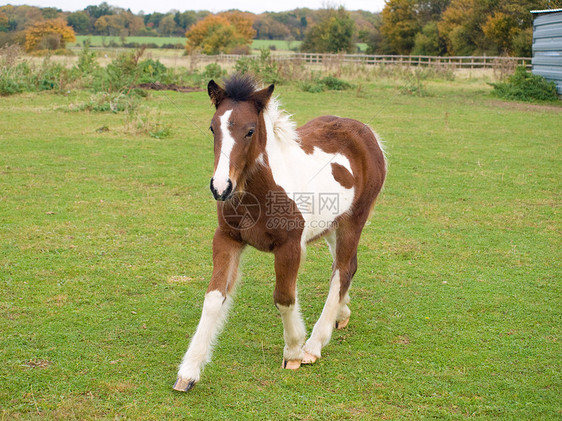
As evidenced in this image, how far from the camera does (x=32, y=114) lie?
15.6 meters

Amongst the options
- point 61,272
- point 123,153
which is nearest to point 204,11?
point 123,153

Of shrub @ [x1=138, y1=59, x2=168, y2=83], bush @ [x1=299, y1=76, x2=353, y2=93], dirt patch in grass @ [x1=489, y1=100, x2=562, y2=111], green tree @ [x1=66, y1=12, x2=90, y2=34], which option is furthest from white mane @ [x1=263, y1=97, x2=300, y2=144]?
green tree @ [x1=66, y1=12, x2=90, y2=34]

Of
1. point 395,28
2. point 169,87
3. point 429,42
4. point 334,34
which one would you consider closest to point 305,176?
point 169,87

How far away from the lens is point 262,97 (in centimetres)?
351

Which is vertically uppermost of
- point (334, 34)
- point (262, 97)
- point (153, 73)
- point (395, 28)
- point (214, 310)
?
point (395, 28)

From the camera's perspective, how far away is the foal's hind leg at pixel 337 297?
4020 mm

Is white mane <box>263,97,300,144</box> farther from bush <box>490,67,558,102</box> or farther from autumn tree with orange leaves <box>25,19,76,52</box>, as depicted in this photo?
autumn tree with orange leaves <box>25,19,76,52</box>

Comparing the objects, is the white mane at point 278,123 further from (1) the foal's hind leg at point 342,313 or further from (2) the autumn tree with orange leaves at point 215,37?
(2) the autumn tree with orange leaves at point 215,37

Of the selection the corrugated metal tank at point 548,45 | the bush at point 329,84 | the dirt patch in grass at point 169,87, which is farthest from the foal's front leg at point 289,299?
the bush at point 329,84

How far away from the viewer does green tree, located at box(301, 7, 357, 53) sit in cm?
5034

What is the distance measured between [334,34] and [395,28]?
18.6ft

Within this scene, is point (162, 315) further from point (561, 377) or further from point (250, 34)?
point (250, 34)

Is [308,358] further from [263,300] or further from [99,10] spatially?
[99,10]

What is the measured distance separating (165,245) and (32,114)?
37.7ft
